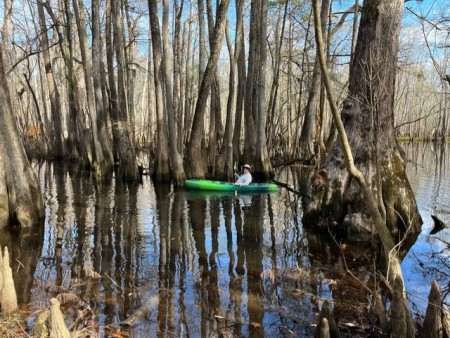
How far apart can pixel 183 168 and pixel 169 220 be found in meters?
5.48

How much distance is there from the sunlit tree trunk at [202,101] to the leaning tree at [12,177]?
21.8 ft

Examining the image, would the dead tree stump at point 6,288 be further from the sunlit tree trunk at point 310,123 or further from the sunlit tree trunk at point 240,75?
the sunlit tree trunk at point 310,123

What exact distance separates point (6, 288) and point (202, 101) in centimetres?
1012

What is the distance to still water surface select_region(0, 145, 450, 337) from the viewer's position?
4.38 metres

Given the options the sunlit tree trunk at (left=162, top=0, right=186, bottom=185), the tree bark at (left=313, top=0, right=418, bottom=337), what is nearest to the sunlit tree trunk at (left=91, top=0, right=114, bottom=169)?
the sunlit tree trunk at (left=162, top=0, right=186, bottom=185)

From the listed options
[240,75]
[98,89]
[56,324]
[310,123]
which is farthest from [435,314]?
[240,75]

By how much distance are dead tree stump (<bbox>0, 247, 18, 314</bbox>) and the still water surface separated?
0.80ft

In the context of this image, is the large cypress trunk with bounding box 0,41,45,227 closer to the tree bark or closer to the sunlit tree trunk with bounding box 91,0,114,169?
the tree bark

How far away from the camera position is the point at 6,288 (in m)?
4.18

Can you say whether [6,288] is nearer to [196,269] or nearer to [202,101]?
[196,269]

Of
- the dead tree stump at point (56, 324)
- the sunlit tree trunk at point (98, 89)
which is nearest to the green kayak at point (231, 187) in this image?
the sunlit tree trunk at point (98, 89)

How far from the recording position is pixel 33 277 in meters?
5.55

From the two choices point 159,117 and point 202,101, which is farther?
point 159,117

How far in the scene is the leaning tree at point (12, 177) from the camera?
755 centimetres
